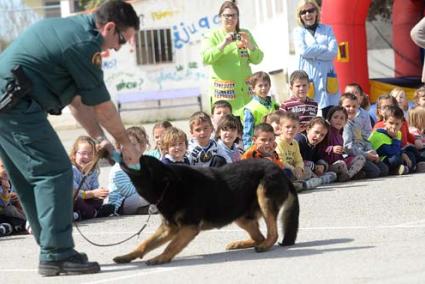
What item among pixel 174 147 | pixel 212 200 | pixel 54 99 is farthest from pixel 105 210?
pixel 54 99

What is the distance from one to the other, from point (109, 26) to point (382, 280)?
7.69 feet

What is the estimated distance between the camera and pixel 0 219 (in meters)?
9.83

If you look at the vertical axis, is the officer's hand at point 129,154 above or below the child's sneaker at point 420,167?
above

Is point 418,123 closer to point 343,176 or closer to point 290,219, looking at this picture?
point 343,176

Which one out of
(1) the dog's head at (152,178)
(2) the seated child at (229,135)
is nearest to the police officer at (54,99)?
(1) the dog's head at (152,178)

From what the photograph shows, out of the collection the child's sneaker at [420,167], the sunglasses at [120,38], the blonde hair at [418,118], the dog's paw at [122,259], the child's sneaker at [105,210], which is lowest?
the child's sneaker at [420,167]

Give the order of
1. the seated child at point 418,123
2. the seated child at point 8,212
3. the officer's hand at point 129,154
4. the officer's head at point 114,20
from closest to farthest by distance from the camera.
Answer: the officer's head at point 114,20 < the officer's hand at point 129,154 < the seated child at point 8,212 < the seated child at point 418,123

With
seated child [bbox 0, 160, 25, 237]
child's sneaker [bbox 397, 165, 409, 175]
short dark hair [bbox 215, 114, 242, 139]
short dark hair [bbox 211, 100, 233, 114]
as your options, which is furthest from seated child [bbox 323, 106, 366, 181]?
seated child [bbox 0, 160, 25, 237]

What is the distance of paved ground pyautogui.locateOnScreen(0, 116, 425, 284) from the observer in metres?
6.62

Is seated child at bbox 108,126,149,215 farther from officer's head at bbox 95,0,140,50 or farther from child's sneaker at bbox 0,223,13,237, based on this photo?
officer's head at bbox 95,0,140,50

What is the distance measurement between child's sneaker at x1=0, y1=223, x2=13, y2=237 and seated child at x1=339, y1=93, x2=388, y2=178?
4.62 m

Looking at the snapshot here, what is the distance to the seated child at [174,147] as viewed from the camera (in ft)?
34.8

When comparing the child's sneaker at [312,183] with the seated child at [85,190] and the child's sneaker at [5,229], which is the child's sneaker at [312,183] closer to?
the seated child at [85,190]

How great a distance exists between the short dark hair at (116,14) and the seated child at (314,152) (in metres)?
5.47
